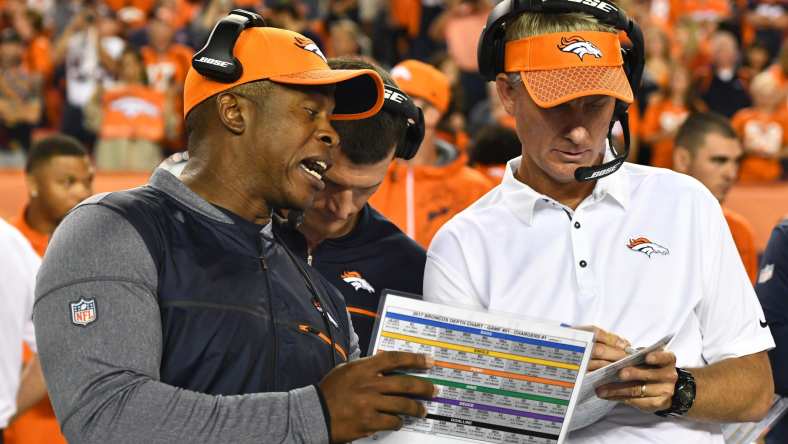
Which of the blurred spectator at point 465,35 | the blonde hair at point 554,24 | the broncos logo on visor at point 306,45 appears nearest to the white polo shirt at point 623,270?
the blonde hair at point 554,24

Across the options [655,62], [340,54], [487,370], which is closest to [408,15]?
[340,54]

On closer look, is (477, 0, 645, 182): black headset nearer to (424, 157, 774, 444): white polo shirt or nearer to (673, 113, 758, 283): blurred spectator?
(424, 157, 774, 444): white polo shirt

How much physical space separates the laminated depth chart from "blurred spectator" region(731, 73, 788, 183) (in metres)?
8.28

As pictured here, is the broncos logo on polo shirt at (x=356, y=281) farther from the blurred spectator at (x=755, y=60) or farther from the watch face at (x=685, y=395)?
the blurred spectator at (x=755, y=60)

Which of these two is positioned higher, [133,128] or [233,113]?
[233,113]

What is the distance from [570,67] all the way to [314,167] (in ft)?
2.18

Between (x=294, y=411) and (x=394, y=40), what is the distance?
10.9 m

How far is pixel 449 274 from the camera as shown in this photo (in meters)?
2.66

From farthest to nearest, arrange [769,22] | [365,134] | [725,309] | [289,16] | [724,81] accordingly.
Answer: [769,22], [289,16], [724,81], [365,134], [725,309]

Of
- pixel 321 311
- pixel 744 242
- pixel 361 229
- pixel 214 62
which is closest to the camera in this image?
pixel 214 62

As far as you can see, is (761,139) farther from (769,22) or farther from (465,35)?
(465,35)

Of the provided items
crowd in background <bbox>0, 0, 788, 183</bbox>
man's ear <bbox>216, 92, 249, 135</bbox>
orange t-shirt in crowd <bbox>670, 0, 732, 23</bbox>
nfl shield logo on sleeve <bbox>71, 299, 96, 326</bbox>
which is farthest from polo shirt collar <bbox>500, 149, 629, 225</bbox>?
orange t-shirt in crowd <bbox>670, 0, 732, 23</bbox>

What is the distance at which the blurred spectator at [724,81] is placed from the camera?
10938mm

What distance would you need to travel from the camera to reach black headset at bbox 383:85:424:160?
313 cm
